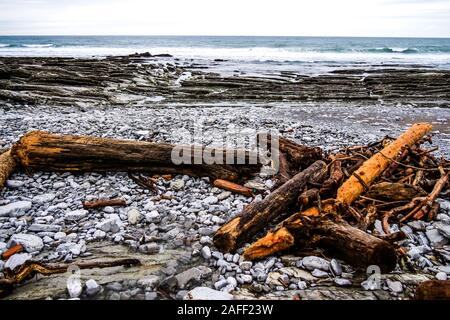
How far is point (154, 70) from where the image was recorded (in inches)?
913

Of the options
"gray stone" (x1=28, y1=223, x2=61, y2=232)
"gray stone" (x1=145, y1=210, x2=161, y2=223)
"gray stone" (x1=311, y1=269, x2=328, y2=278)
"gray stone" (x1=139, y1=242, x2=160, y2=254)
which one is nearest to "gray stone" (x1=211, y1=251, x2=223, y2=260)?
"gray stone" (x1=139, y1=242, x2=160, y2=254)

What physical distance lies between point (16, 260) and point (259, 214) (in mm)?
2610

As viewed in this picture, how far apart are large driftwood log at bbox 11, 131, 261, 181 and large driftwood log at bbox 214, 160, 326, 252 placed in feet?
3.37

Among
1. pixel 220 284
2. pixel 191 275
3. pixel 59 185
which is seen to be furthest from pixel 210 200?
pixel 59 185

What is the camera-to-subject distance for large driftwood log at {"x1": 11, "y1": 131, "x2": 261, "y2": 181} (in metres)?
5.33

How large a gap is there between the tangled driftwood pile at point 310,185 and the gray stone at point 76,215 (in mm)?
163

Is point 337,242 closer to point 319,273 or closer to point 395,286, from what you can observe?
point 319,273

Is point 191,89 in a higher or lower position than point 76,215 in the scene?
higher

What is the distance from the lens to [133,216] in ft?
14.1

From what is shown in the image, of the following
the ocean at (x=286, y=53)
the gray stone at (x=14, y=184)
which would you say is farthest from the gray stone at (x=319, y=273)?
the ocean at (x=286, y=53)

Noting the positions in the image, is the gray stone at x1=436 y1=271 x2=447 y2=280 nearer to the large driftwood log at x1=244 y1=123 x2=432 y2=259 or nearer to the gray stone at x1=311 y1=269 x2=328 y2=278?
the gray stone at x1=311 y1=269 x2=328 y2=278

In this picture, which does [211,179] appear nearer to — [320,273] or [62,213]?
[62,213]
